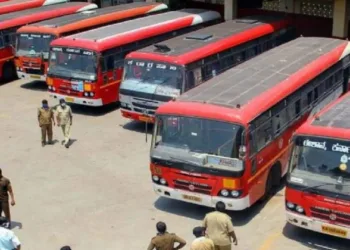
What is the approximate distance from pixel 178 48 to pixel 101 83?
8.95 ft

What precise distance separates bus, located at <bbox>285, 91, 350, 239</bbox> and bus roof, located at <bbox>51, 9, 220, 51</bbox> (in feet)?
30.2

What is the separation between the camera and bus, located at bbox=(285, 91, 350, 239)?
11.0 meters

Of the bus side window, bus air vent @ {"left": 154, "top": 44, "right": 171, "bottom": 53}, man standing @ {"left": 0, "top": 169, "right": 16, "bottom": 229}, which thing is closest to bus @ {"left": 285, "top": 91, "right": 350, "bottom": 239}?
man standing @ {"left": 0, "top": 169, "right": 16, "bottom": 229}

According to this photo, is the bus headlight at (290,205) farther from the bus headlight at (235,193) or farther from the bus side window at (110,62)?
the bus side window at (110,62)

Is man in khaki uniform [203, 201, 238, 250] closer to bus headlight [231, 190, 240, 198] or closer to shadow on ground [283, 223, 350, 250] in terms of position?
bus headlight [231, 190, 240, 198]

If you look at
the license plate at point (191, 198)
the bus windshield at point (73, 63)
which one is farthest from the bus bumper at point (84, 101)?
the license plate at point (191, 198)

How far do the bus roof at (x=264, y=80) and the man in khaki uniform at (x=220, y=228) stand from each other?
8.23 ft

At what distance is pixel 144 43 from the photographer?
21.1 m

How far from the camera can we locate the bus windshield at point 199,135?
12.2 m

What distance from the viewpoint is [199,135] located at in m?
12.5

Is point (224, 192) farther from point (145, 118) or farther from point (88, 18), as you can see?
point (88, 18)

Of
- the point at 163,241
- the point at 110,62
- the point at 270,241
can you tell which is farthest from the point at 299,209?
the point at 110,62

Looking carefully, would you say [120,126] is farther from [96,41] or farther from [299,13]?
[299,13]

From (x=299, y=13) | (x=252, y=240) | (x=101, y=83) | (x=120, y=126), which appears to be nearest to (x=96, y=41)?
(x=101, y=83)
